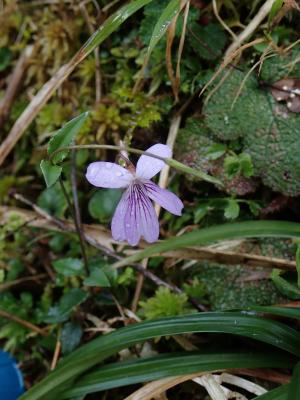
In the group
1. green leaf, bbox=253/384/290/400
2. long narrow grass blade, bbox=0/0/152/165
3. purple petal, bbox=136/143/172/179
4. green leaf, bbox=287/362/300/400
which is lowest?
green leaf, bbox=253/384/290/400

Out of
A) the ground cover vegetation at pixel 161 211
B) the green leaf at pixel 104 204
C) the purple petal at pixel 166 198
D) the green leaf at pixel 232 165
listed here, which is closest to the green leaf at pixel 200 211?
the ground cover vegetation at pixel 161 211

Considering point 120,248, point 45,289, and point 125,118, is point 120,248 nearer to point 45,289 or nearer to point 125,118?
point 45,289

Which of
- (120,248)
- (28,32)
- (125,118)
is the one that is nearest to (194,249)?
(120,248)

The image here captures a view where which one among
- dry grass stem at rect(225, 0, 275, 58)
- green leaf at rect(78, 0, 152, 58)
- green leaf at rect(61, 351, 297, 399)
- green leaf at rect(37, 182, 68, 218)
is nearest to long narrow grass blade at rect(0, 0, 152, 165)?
green leaf at rect(78, 0, 152, 58)

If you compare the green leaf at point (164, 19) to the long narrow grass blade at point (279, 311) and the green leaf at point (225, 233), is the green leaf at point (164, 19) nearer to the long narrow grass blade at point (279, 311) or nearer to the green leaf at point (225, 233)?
the green leaf at point (225, 233)

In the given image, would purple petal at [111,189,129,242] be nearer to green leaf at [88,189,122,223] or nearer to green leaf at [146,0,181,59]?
green leaf at [146,0,181,59]

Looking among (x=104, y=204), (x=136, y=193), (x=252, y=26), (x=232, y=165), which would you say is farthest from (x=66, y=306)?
(x=252, y=26)

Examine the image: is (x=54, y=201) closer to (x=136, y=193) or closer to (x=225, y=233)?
(x=136, y=193)
